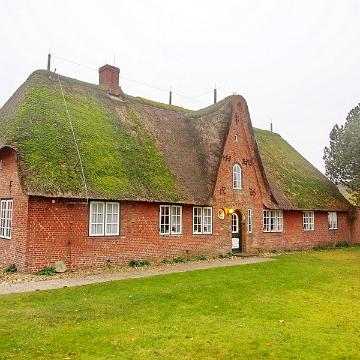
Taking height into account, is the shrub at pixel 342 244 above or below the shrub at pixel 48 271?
above

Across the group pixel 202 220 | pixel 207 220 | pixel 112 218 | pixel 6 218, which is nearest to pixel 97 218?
pixel 112 218

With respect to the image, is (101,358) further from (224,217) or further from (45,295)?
(224,217)

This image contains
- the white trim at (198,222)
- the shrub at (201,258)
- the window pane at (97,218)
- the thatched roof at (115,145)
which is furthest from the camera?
the white trim at (198,222)

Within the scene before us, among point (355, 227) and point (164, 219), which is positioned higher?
point (164, 219)

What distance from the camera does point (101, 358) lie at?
639 cm

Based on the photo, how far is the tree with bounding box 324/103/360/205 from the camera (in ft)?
92.8

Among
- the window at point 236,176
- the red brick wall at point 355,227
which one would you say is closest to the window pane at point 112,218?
the window at point 236,176

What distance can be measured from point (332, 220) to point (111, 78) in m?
18.7

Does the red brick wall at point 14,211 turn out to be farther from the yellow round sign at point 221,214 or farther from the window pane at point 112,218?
the yellow round sign at point 221,214

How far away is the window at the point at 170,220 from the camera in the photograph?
61.5 ft

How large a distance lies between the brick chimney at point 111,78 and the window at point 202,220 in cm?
833

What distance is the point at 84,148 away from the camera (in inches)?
684

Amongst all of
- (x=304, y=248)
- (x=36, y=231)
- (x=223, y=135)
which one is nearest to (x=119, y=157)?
(x=36, y=231)

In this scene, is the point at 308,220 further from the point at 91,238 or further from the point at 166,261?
the point at 91,238
